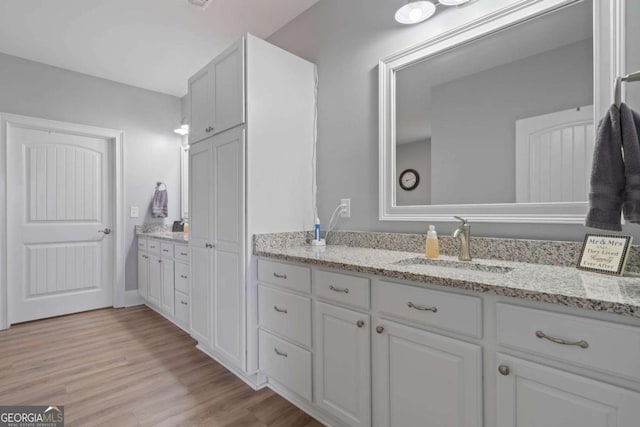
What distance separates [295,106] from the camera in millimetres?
2238

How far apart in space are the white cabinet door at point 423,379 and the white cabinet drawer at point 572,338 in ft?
0.47

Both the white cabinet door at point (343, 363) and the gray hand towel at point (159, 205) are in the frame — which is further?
the gray hand towel at point (159, 205)

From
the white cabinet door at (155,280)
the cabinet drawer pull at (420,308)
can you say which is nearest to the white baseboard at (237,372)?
the white cabinet door at (155,280)

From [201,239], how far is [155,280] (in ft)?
4.48

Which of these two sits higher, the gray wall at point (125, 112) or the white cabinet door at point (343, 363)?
the gray wall at point (125, 112)

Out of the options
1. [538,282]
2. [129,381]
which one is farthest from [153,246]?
[538,282]

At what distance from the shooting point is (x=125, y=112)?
12.3ft

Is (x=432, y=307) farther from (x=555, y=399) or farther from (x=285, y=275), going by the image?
(x=285, y=275)

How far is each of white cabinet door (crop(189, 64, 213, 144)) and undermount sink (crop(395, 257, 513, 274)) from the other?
5.42ft

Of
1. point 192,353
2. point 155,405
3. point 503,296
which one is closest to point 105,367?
point 192,353

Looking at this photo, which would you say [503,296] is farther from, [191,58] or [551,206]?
[191,58]

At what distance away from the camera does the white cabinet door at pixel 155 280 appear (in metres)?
3.23

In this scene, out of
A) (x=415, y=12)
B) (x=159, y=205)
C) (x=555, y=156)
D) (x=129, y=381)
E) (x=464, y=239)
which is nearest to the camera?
(x=555, y=156)

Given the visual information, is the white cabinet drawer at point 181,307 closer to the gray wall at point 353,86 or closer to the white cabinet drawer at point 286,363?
the white cabinet drawer at point 286,363
